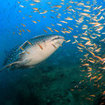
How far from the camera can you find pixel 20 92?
4.49 metres

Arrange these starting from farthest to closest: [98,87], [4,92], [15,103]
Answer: [98,87]
[4,92]
[15,103]

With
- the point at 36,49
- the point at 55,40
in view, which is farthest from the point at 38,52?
the point at 55,40

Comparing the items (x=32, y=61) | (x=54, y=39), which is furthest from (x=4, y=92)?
(x=54, y=39)

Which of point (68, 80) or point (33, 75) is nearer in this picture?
point (68, 80)

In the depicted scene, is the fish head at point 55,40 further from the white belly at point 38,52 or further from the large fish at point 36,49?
the white belly at point 38,52

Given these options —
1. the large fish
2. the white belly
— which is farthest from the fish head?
the white belly

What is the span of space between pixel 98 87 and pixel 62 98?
7.55 feet

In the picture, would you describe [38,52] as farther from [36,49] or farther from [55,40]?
[55,40]

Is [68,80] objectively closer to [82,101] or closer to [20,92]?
[82,101]

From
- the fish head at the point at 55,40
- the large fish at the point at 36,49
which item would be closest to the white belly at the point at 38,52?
the large fish at the point at 36,49

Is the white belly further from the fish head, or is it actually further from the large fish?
the fish head

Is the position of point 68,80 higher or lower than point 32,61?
lower

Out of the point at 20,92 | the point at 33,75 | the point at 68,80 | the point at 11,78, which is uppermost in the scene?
the point at 11,78

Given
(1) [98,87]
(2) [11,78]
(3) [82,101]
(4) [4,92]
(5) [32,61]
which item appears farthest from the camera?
(2) [11,78]
